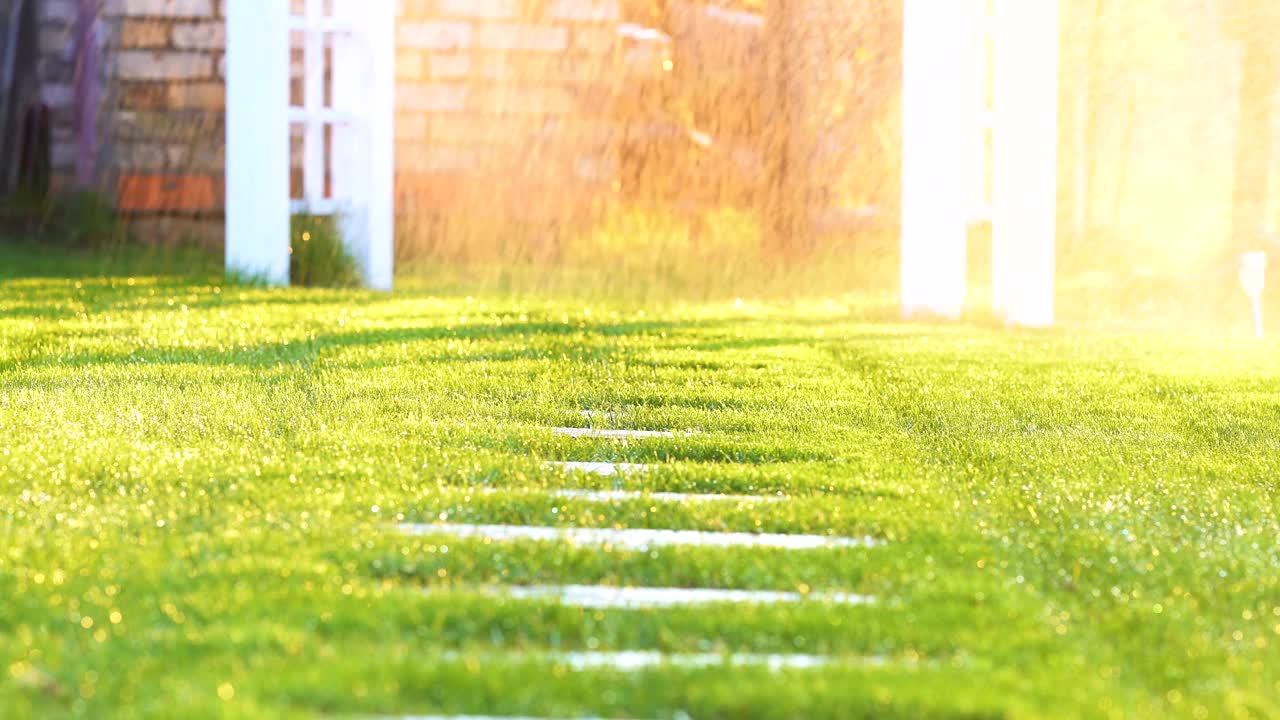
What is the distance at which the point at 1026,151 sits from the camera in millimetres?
5770

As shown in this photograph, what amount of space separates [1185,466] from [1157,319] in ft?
14.9

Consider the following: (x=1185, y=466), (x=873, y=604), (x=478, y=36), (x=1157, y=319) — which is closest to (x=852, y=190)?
(x=1157, y=319)

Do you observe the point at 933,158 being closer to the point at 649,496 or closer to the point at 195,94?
the point at 649,496

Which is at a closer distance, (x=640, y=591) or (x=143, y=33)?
(x=640, y=591)

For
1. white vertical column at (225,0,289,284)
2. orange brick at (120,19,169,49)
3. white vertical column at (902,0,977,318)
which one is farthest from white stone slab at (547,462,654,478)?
orange brick at (120,19,169,49)

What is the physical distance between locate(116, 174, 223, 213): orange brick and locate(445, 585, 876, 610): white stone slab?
6.32 meters

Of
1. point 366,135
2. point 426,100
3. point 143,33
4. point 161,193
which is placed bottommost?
point 161,193

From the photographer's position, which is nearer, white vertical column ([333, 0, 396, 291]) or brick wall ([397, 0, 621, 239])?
white vertical column ([333, 0, 396, 291])

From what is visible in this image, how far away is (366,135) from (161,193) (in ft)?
6.63

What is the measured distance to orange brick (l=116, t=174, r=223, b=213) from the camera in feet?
25.9

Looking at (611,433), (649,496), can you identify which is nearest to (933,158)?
(611,433)

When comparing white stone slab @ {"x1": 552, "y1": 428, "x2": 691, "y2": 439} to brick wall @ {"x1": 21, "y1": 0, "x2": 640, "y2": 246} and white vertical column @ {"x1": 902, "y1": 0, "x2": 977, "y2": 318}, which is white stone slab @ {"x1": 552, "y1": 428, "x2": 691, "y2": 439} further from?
brick wall @ {"x1": 21, "y1": 0, "x2": 640, "y2": 246}

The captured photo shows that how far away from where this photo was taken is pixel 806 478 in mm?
2752

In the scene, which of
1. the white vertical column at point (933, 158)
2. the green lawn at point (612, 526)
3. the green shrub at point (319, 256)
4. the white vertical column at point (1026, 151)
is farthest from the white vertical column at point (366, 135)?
the white vertical column at point (1026, 151)
